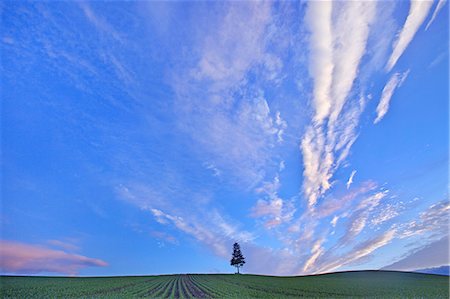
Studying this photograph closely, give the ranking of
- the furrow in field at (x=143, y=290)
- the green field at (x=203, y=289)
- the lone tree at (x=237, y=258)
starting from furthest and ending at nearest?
the lone tree at (x=237, y=258) → the furrow in field at (x=143, y=290) → the green field at (x=203, y=289)

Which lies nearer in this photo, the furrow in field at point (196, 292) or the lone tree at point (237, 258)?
the furrow in field at point (196, 292)

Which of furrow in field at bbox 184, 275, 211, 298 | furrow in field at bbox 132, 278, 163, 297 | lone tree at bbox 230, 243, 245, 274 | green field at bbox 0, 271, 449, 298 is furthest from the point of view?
lone tree at bbox 230, 243, 245, 274

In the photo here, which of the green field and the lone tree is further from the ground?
the lone tree

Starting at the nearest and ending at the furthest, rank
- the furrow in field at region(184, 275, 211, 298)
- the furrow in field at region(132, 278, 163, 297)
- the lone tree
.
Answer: the furrow in field at region(184, 275, 211, 298) → the furrow in field at region(132, 278, 163, 297) → the lone tree

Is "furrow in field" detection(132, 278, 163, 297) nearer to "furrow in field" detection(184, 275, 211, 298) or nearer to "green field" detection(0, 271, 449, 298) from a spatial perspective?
"green field" detection(0, 271, 449, 298)

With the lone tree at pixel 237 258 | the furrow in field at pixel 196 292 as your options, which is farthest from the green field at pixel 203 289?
the lone tree at pixel 237 258

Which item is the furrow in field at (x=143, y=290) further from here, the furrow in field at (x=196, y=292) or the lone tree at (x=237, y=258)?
the lone tree at (x=237, y=258)

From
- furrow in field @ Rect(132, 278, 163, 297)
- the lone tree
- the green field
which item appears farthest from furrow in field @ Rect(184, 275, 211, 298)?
the lone tree

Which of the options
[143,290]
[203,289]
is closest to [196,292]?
[203,289]

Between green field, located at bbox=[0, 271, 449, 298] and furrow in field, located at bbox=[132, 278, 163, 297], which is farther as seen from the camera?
furrow in field, located at bbox=[132, 278, 163, 297]

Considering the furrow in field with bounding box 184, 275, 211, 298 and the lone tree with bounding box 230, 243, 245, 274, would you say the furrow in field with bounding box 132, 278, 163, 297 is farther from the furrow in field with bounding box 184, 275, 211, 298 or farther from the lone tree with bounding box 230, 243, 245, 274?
the lone tree with bounding box 230, 243, 245, 274

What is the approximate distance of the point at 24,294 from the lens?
36844mm

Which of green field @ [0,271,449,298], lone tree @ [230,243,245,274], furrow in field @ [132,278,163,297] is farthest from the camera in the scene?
lone tree @ [230,243,245,274]

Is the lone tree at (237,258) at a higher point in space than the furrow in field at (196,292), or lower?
higher
